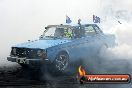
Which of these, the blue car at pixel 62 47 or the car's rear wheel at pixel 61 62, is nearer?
the blue car at pixel 62 47

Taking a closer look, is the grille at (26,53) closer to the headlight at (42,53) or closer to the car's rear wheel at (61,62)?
the headlight at (42,53)

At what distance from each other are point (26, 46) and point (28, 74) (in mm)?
931

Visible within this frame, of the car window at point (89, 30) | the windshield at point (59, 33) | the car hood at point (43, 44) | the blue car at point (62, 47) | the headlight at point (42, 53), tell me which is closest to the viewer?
the headlight at point (42, 53)

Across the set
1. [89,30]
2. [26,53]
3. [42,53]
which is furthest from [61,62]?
[89,30]

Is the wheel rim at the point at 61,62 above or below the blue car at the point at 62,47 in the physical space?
below

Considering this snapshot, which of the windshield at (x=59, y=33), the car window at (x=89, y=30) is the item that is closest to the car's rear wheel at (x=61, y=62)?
the windshield at (x=59, y=33)

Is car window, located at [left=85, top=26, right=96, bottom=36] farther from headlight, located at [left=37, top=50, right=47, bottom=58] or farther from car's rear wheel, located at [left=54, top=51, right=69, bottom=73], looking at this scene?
headlight, located at [left=37, top=50, right=47, bottom=58]

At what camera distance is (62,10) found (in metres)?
27.1

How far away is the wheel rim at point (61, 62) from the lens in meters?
12.2

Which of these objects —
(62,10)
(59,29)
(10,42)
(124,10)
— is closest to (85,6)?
(62,10)

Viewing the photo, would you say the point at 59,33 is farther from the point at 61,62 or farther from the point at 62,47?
the point at 61,62

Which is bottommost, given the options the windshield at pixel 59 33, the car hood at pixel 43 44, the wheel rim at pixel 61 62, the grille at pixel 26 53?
the wheel rim at pixel 61 62

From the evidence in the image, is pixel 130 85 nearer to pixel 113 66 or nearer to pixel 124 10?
pixel 113 66

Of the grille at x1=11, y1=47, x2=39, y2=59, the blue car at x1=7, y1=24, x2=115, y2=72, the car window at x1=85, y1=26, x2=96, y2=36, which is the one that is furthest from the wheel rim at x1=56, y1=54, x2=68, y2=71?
the car window at x1=85, y1=26, x2=96, y2=36
